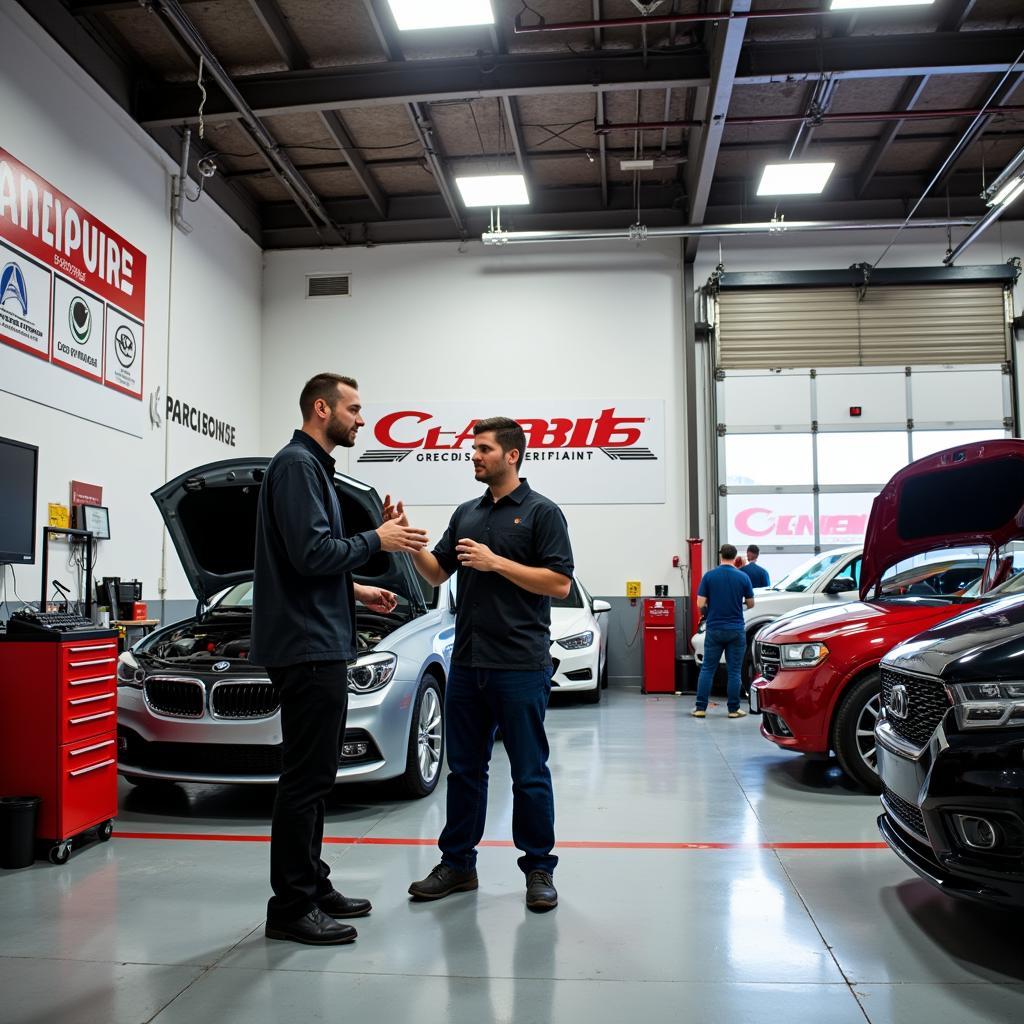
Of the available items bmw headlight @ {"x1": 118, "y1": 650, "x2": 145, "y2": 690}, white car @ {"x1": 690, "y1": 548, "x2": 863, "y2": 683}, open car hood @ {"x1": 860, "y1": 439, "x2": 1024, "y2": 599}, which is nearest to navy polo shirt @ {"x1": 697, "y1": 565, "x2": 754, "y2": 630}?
white car @ {"x1": 690, "y1": 548, "x2": 863, "y2": 683}

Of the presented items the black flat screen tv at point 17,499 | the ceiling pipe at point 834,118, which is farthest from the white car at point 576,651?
the ceiling pipe at point 834,118

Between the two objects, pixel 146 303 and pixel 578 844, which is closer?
pixel 578 844

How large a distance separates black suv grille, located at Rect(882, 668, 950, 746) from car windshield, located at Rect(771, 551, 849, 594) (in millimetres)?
6443

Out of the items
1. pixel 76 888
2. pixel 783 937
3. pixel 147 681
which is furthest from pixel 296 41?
pixel 783 937

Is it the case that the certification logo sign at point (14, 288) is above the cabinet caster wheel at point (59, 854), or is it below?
above

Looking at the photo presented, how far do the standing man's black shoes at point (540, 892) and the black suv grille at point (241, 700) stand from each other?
1732 millimetres

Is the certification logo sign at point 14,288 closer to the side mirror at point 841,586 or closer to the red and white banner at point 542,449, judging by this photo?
the red and white banner at point 542,449

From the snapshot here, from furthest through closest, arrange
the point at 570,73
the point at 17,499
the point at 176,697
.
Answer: the point at 570,73
the point at 17,499
the point at 176,697

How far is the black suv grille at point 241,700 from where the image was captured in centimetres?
446

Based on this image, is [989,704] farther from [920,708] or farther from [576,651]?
[576,651]

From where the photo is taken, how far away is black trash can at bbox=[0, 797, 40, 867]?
12.2ft

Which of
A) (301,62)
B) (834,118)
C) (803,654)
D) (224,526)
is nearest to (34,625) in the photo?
(224,526)

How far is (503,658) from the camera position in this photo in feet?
10.5

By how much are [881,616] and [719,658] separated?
11.4 feet
